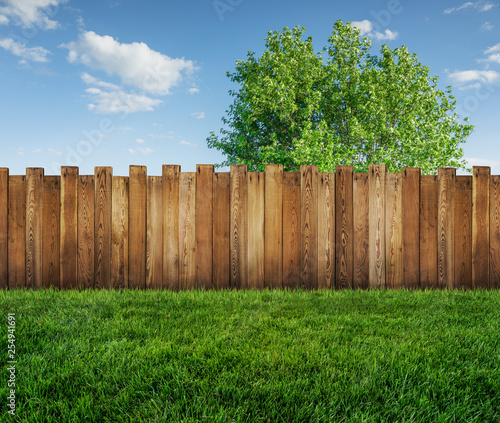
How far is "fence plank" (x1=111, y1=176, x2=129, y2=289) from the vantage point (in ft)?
16.5

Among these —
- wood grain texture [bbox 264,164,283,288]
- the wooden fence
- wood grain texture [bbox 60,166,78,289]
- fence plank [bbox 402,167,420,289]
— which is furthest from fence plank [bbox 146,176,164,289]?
fence plank [bbox 402,167,420,289]

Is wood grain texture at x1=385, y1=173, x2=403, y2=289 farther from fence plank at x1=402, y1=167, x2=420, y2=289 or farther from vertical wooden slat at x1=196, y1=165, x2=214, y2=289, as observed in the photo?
vertical wooden slat at x1=196, y1=165, x2=214, y2=289

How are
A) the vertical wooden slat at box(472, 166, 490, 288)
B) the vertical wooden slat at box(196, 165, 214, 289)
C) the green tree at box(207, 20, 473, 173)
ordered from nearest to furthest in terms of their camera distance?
1. the vertical wooden slat at box(196, 165, 214, 289)
2. the vertical wooden slat at box(472, 166, 490, 288)
3. the green tree at box(207, 20, 473, 173)

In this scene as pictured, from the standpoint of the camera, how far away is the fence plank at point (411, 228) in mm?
5203

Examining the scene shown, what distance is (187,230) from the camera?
197 inches

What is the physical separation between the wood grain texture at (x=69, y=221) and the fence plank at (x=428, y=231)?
5.04 metres

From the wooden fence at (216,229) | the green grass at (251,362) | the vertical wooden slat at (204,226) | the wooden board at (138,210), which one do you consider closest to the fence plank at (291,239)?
the wooden fence at (216,229)

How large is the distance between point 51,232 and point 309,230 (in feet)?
12.2

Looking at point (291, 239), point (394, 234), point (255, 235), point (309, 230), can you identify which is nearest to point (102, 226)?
point (255, 235)

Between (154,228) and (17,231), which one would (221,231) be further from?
(17,231)

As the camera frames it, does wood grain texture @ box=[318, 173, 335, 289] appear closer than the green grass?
No

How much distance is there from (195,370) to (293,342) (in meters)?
0.87

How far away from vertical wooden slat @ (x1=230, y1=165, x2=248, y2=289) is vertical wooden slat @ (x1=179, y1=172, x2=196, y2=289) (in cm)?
54

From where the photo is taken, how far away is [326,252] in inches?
200
